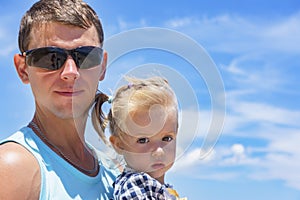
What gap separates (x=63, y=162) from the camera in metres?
3.34

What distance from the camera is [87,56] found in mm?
3582

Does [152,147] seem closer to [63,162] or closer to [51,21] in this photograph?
[63,162]

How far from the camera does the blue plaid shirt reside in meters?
3.47

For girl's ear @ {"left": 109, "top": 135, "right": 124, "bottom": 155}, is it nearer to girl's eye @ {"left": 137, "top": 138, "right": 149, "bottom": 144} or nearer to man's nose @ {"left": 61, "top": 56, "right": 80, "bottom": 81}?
girl's eye @ {"left": 137, "top": 138, "right": 149, "bottom": 144}

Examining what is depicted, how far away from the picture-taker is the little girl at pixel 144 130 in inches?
146

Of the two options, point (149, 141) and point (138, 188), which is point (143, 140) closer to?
point (149, 141)

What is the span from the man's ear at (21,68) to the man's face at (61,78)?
8 cm

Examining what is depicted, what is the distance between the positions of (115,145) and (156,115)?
44cm

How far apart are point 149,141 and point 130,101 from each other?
356 millimetres

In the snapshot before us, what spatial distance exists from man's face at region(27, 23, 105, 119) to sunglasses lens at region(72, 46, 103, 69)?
1.3 inches

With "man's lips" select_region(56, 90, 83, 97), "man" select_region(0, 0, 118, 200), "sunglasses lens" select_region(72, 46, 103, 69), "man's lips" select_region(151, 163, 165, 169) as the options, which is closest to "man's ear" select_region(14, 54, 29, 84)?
"man" select_region(0, 0, 118, 200)

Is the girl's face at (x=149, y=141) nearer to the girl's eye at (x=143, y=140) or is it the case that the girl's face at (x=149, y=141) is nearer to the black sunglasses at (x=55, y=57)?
the girl's eye at (x=143, y=140)

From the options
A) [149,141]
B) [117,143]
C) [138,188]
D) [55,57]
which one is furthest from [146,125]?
[55,57]

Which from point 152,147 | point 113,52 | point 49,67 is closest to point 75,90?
point 49,67
